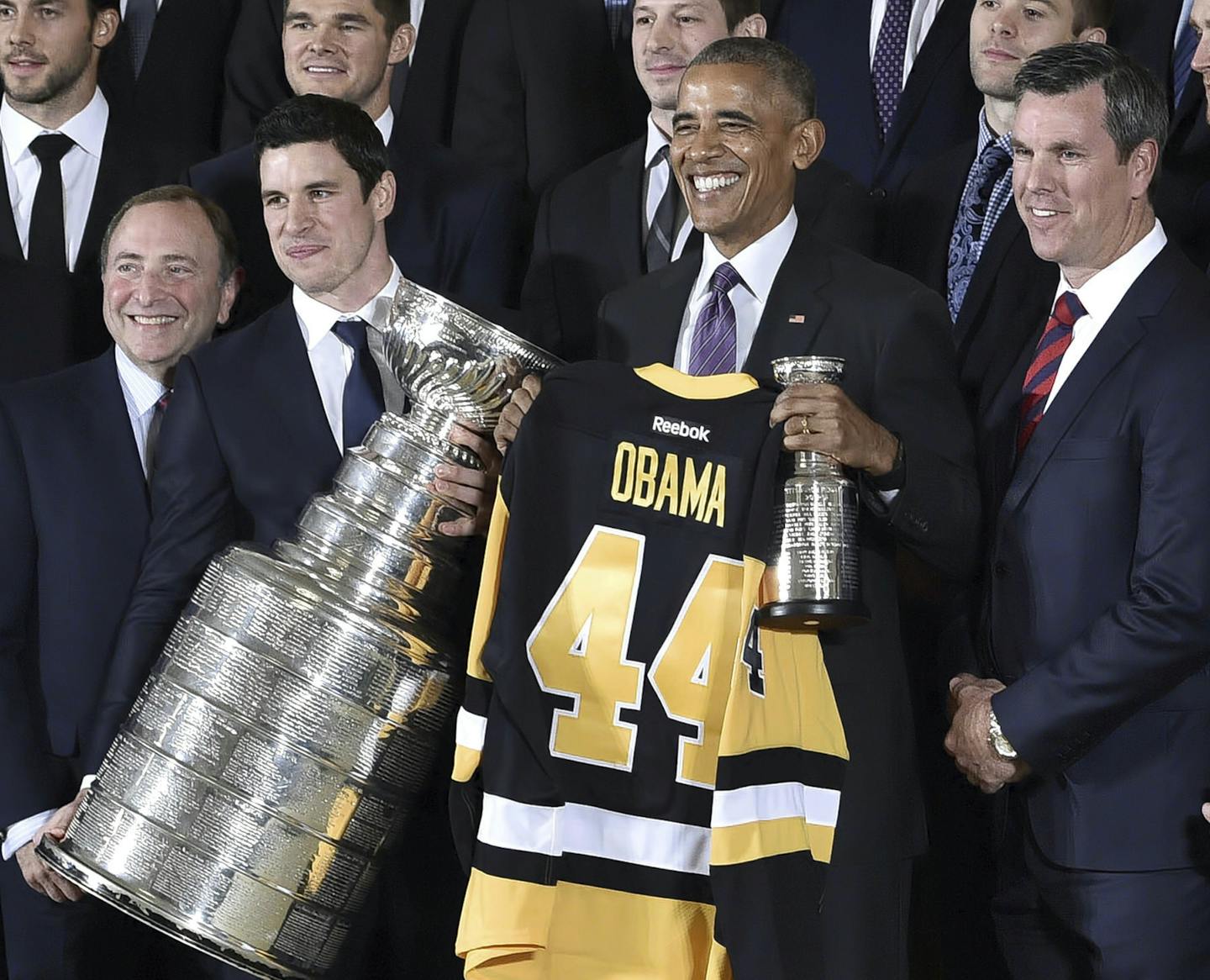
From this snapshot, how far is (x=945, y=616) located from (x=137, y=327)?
203 centimetres

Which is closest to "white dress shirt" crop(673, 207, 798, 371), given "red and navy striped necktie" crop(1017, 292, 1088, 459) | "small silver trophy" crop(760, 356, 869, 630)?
"small silver trophy" crop(760, 356, 869, 630)

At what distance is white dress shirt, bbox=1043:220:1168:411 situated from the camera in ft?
11.1

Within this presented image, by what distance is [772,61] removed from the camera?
141 inches

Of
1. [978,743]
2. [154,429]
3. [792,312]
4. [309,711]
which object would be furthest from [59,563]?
[978,743]

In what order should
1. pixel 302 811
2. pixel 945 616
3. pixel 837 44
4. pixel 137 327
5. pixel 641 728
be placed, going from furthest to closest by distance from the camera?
pixel 837 44 < pixel 137 327 < pixel 945 616 < pixel 302 811 < pixel 641 728

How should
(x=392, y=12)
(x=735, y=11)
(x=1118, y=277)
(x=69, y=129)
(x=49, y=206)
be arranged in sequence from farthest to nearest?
(x=69, y=129) < (x=49, y=206) < (x=392, y=12) < (x=735, y=11) < (x=1118, y=277)

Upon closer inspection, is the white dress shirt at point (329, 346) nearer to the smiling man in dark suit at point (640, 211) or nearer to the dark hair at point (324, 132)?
the dark hair at point (324, 132)

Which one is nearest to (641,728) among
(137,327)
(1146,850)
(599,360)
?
(599,360)

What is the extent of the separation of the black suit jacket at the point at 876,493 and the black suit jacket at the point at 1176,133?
0.71 meters

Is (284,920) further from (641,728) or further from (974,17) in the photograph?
(974,17)

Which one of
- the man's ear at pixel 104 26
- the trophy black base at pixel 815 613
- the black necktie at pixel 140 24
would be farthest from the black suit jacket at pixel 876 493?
the black necktie at pixel 140 24

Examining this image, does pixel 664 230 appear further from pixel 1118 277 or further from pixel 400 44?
pixel 1118 277

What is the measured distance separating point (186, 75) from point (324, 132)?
1555 mm

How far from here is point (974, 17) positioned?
4.47 m
